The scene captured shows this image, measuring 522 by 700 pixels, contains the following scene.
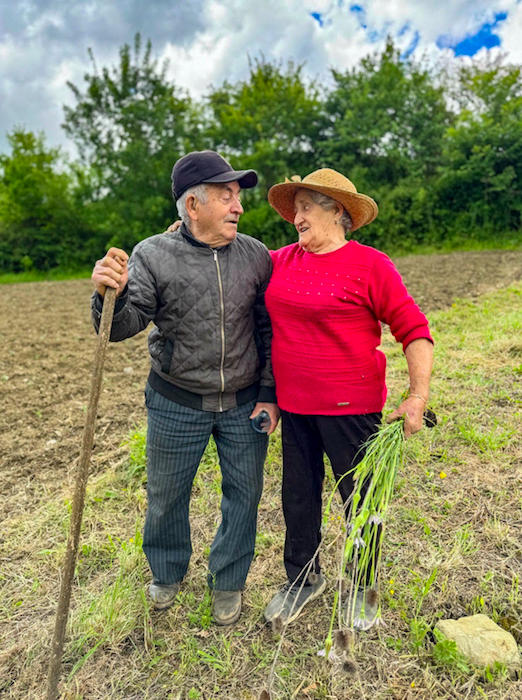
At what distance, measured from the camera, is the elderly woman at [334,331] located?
2049 mm

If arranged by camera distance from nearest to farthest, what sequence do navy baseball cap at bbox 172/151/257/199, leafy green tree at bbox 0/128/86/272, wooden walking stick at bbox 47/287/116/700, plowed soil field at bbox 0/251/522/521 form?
wooden walking stick at bbox 47/287/116/700
navy baseball cap at bbox 172/151/257/199
plowed soil field at bbox 0/251/522/521
leafy green tree at bbox 0/128/86/272

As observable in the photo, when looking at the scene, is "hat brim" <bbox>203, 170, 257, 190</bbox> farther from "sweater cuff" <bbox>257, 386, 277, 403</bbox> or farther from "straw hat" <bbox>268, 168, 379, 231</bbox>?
"sweater cuff" <bbox>257, 386, 277, 403</bbox>

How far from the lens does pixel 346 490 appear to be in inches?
88.5

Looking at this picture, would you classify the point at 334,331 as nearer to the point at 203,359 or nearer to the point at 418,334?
the point at 418,334

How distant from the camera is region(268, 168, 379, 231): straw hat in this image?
6.84ft

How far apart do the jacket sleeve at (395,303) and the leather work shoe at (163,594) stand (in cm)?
154

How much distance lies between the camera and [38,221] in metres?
22.6

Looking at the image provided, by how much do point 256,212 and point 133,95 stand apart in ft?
29.3

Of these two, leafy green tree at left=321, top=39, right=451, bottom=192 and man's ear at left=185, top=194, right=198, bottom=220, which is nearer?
man's ear at left=185, top=194, right=198, bottom=220

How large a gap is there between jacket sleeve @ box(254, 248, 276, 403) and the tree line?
54.3 ft

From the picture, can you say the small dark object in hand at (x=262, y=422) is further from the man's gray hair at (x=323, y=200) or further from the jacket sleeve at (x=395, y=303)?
the man's gray hair at (x=323, y=200)

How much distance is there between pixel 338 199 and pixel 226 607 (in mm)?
1815

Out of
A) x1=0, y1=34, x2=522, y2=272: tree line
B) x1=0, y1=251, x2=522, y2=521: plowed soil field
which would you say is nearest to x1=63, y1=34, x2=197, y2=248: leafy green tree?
x1=0, y1=34, x2=522, y2=272: tree line

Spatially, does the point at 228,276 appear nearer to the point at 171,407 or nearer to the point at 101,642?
the point at 171,407
